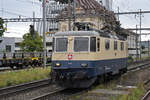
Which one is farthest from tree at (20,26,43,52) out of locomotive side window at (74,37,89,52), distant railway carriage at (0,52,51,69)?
locomotive side window at (74,37,89,52)

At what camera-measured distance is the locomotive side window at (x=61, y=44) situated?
12723mm

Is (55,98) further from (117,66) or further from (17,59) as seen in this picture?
(17,59)

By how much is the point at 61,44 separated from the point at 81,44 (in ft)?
3.46

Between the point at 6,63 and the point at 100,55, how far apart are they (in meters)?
15.3

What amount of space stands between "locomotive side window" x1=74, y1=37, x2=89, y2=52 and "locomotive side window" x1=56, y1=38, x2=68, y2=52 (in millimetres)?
519

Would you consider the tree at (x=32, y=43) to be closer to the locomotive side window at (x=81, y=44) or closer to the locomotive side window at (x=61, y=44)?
the locomotive side window at (x=61, y=44)

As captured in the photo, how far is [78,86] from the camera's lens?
12.5 meters

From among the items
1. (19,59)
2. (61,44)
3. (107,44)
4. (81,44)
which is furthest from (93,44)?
(19,59)

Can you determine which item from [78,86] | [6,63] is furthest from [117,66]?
[6,63]

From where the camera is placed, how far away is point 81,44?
12539 mm

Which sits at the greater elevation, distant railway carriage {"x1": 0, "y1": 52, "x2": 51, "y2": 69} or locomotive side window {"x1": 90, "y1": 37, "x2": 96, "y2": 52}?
locomotive side window {"x1": 90, "y1": 37, "x2": 96, "y2": 52}

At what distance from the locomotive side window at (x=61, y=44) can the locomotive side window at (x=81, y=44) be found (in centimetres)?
52

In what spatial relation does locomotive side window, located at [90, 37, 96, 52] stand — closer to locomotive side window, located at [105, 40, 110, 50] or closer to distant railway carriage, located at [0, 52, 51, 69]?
locomotive side window, located at [105, 40, 110, 50]

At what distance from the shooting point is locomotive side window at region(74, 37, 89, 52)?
12.4m
